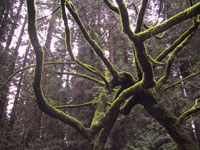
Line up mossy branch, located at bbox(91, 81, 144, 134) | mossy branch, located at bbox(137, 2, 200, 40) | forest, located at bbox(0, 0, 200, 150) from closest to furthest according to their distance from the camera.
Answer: mossy branch, located at bbox(137, 2, 200, 40)
forest, located at bbox(0, 0, 200, 150)
mossy branch, located at bbox(91, 81, 144, 134)

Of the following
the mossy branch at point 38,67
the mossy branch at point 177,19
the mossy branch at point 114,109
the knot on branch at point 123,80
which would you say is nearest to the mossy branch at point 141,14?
the mossy branch at point 177,19

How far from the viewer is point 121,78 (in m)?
5.14

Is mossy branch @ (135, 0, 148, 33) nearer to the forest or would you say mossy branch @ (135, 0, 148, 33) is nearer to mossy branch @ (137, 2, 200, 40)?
the forest

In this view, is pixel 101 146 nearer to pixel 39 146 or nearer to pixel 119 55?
pixel 39 146

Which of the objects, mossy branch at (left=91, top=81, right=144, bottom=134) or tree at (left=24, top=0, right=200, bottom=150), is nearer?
tree at (left=24, top=0, right=200, bottom=150)

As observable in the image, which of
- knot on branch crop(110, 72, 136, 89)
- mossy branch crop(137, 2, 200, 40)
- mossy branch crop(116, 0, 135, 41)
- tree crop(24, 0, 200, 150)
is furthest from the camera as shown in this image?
knot on branch crop(110, 72, 136, 89)

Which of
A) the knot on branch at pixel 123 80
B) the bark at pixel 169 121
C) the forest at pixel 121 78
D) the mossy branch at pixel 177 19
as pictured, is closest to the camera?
the mossy branch at pixel 177 19

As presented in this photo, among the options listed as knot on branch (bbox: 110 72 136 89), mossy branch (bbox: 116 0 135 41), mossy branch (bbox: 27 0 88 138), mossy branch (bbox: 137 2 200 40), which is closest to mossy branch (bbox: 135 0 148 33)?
mossy branch (bbox: 116 0 135 41)

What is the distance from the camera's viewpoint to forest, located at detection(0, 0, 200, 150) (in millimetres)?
3771

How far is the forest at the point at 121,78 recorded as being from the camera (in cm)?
377

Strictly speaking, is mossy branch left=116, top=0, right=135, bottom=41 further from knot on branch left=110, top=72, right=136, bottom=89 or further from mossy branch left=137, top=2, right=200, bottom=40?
knot on branch left=110, top=72, right=136, bottom=89

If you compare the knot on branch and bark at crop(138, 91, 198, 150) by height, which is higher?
the knot on branch

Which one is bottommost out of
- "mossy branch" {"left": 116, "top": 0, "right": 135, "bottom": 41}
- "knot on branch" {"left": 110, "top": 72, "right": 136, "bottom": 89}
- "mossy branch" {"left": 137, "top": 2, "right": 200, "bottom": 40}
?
"knot on branch" {"left": 110, "top": 72, "right": 136, "bottom": 89}

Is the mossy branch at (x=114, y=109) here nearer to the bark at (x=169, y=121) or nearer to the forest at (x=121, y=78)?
the forest at (x=121, y=78)
